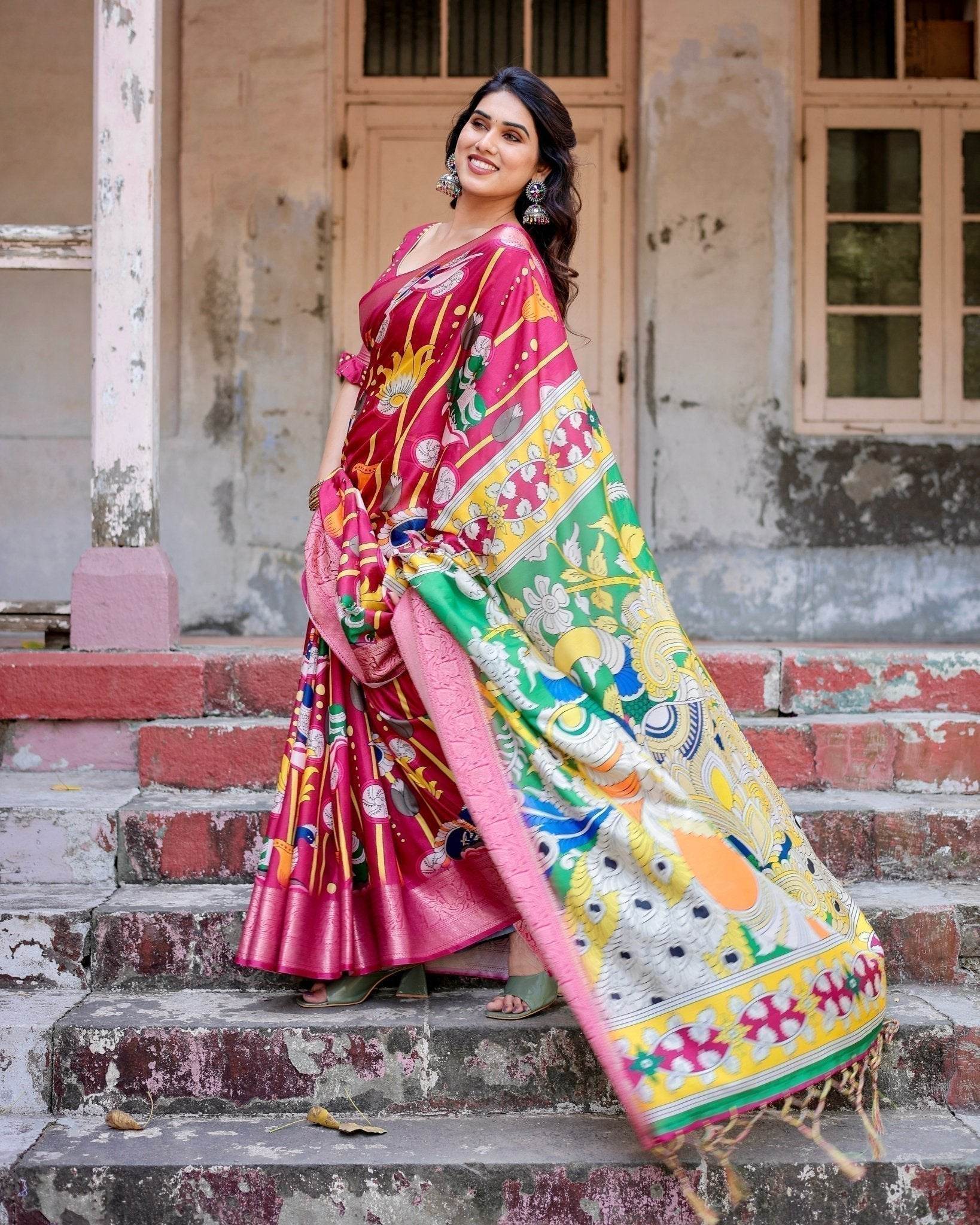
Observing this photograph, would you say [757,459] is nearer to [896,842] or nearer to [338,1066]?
[896,842]

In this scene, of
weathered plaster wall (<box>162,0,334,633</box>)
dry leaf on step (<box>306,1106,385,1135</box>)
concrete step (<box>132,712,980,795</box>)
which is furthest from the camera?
weathered plaster wall (<box>162,0,334,633</box>)

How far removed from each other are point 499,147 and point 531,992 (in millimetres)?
1753

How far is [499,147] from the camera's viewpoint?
2.77 metres

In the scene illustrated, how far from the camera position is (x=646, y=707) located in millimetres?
2535

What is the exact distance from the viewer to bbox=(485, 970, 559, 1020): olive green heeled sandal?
9.00ft

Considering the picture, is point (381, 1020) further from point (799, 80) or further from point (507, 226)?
point (799, 80)

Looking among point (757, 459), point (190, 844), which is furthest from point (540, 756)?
point (757, 459)

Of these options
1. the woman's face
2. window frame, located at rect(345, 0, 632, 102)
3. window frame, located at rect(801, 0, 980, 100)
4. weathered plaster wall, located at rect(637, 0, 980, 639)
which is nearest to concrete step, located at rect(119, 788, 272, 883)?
the woman's face

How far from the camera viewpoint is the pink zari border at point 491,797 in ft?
7.63

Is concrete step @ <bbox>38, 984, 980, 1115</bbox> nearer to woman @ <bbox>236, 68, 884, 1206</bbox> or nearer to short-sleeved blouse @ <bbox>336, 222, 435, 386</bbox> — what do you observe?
woman @ <bbox>236, 68, 884, 1206</bbox>

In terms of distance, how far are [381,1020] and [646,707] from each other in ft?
2.80

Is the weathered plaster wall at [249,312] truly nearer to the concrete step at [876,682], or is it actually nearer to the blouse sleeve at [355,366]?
the concrete step at [876,682]

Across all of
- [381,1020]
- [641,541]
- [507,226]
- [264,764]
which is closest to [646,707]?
[641,541]

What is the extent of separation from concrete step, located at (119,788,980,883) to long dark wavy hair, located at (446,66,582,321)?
146cm
